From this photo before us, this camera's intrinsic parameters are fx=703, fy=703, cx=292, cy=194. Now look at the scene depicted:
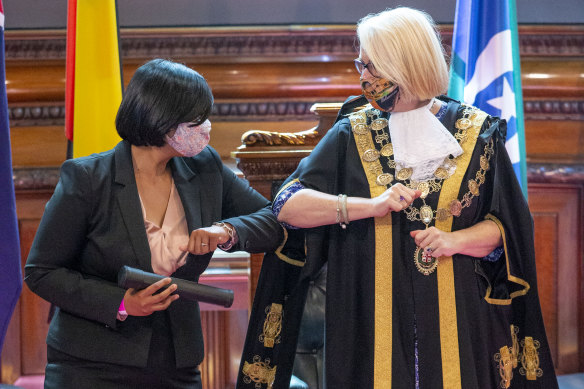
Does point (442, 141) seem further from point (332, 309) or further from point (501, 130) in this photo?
point (332, 309)

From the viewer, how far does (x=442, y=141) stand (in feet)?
5.78

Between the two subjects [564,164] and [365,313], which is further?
[564,164]

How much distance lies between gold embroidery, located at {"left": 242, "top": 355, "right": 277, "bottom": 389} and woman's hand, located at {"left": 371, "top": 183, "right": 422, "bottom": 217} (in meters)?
0.59

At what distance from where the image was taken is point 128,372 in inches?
68.8

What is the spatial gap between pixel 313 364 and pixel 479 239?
732 millimetres

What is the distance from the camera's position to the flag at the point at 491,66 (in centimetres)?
263

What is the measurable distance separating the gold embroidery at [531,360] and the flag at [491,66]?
902 mm

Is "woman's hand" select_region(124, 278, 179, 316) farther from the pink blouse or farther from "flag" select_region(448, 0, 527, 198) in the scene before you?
"flag" select_region(448, 0, 527, 198)

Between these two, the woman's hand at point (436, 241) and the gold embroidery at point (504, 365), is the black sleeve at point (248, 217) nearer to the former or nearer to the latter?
the woman's hand at point (436, 241)

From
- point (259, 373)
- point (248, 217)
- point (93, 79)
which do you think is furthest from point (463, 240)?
point (93, 79)

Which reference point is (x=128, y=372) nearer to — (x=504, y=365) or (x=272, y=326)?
(x=272, y=326)

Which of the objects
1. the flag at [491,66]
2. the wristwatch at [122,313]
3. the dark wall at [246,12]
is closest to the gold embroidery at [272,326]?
the wristwatch at [122,313]

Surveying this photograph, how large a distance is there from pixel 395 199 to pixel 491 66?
128 centimetres

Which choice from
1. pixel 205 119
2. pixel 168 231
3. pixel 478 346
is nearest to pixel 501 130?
pixel 478 346
